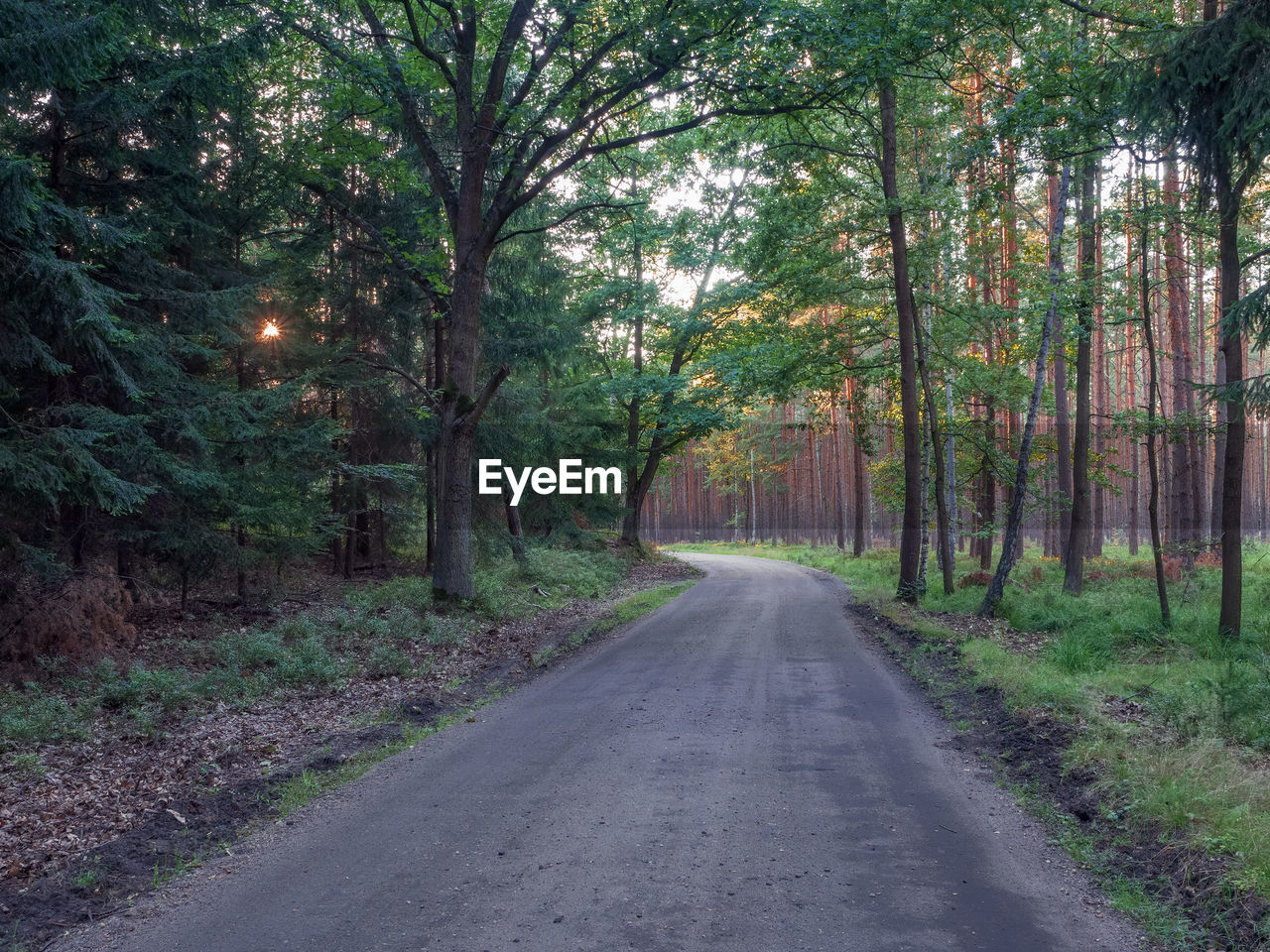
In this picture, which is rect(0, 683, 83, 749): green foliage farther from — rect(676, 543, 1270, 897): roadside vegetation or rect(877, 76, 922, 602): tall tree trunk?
rect(877, 76, 922, 602): tall tree trunk

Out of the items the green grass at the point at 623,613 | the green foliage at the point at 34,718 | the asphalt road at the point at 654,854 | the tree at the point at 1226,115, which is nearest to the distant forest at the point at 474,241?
the tree at the point at 1226,115

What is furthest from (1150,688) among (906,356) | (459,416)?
(459,416)

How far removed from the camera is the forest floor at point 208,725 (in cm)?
473

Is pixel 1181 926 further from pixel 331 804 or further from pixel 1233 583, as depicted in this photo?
pixel 1233 583

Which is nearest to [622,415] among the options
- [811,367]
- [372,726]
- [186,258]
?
[811,367]

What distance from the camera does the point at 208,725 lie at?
7.52 metres

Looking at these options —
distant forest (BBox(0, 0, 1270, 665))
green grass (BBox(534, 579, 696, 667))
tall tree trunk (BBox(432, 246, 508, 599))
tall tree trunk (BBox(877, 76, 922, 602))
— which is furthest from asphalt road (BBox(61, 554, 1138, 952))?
tall tree trunk (BBox(877, 76, 922, 602))

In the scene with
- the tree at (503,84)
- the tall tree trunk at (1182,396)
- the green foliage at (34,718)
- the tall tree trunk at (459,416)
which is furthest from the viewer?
the tall tree trunk at (1182,396)

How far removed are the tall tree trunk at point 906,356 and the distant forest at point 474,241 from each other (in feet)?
0.28

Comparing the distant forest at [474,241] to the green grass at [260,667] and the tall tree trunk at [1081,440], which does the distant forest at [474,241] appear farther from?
the green grass at [260,667]

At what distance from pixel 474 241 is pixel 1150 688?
1203 centimetres

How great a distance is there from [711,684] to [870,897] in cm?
540

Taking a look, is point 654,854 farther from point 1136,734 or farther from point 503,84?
point 503,84

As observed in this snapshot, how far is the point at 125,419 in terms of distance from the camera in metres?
9.26
